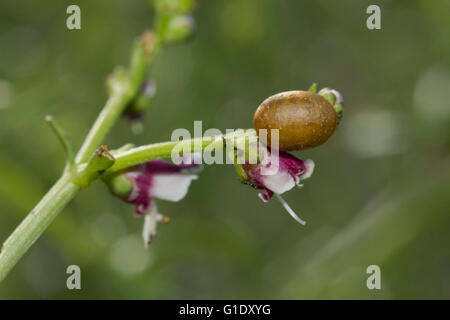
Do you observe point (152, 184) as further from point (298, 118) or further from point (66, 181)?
point (298, 118)

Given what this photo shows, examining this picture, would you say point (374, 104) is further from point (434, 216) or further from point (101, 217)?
point (101, 217)

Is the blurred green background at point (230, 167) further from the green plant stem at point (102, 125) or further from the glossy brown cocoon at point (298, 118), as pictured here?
the glossy brown cocoon at point (298, 118)

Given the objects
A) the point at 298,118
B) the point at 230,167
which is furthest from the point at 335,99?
the point at 230,167

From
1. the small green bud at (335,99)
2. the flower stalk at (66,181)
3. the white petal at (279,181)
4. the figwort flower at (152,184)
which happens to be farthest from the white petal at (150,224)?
the small green bud at (335,99)

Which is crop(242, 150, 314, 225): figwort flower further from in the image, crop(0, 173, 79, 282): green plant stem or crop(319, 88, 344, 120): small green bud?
crop(0, 173, 79, 282): green plant stem
